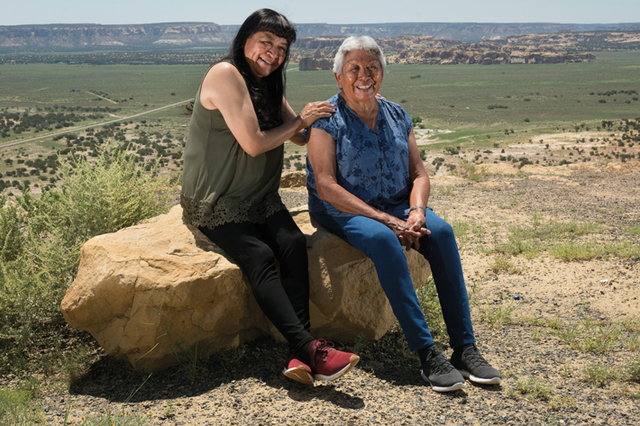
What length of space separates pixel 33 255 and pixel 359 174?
2514mm

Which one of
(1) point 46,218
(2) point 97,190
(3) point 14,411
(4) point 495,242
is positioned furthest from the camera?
(4) point 495,242

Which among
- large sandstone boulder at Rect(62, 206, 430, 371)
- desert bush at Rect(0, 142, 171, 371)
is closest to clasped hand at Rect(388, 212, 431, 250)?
large sandstone boulder at Rect(62, 206, 430, 371)

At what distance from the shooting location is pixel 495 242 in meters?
6.58

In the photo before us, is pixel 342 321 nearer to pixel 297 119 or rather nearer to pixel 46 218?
pixel 297 119

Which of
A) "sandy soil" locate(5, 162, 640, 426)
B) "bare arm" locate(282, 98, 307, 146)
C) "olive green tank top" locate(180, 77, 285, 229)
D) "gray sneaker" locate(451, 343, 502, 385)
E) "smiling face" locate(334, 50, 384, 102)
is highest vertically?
"smiling face" locate(334, 50, 384, 102)

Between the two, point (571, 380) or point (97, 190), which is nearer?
point (571, 380)

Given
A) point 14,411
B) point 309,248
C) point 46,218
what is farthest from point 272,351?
point 46,218

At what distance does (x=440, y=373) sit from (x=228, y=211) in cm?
158

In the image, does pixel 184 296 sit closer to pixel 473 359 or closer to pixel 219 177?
pixel 219 177

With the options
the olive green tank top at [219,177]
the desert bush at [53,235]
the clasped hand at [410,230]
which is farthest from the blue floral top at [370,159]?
the desert bush at [53,235]

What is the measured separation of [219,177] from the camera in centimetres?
344

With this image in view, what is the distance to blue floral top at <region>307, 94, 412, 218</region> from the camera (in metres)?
3.60

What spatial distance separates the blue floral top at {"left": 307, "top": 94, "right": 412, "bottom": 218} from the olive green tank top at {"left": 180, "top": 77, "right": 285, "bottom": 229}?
50 cm

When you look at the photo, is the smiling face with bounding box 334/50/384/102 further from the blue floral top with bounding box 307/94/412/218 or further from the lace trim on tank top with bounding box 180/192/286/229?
the lace trim on tank top with bounding box 180/192/286/229
